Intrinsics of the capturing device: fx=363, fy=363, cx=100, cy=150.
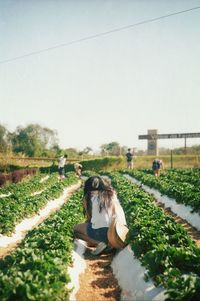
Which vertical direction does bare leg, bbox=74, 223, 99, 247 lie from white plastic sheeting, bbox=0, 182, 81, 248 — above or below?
above

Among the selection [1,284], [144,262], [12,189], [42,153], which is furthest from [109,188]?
[42,153]

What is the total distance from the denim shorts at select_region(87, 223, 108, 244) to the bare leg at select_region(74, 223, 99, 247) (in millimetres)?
115

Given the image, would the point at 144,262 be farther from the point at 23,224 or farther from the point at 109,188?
the point at 23,224

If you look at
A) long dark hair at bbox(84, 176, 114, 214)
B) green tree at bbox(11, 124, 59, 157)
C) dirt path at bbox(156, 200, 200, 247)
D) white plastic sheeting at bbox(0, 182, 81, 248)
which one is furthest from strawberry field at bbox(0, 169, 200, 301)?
green tree at bbox(11, 124, 59, 157)

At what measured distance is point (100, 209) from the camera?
26.7 ft

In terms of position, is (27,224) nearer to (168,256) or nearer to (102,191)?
(102,191)

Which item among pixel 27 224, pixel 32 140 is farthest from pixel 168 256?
pixel 32 140

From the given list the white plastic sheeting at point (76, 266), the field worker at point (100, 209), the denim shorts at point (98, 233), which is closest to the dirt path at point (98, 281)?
the white plastic sheeting at point (76, 266)

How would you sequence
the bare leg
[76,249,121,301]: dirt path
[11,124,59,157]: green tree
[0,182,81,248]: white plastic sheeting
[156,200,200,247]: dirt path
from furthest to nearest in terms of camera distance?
[11,124,59,157]: green tree < [0,182,81,248]: white plastic sheeting < [156,200,200,247]: dirt path < the bare leg < [76,249,121,301]: dirt path

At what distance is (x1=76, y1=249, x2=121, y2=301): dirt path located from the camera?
6355 mm

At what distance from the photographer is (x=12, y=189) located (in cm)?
2152

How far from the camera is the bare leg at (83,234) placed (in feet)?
28.0

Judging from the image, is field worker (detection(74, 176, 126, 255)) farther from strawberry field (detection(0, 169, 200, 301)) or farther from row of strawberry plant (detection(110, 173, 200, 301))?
row of strawberry plant (detection(110, 173, 200, 301))

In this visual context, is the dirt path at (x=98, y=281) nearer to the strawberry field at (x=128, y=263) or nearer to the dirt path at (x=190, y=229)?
the strawberry field at (x=128, y=263)
